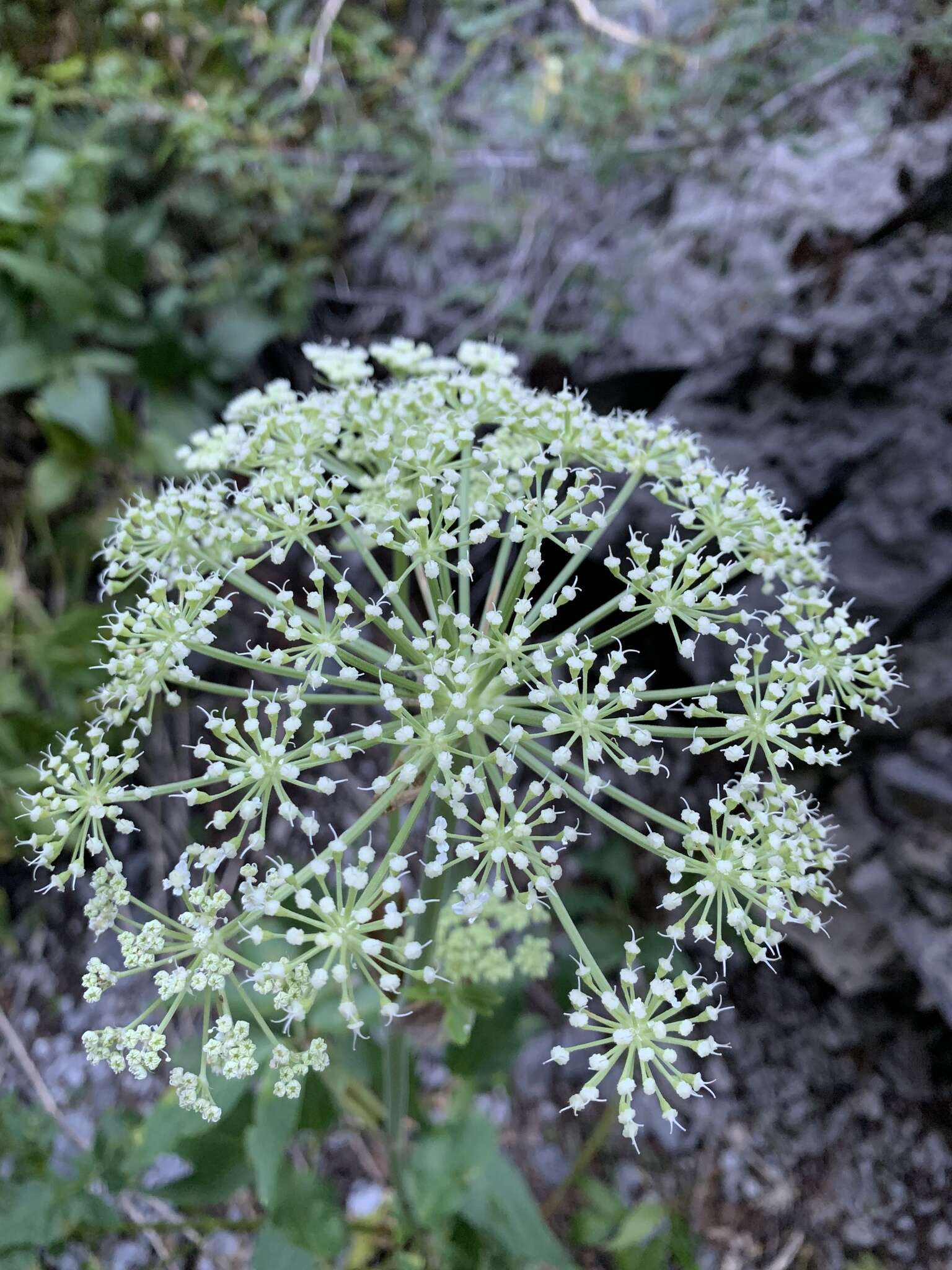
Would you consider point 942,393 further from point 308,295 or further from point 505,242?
point 308,295

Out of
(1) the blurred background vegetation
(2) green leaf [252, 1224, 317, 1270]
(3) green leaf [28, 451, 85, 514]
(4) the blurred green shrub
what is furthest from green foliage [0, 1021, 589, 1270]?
(4) the blurred green shrub

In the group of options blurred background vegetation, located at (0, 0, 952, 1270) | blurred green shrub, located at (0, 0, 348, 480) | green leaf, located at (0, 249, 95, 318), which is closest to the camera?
blurred background vegetation, located at (0, 0, 952, 1270)

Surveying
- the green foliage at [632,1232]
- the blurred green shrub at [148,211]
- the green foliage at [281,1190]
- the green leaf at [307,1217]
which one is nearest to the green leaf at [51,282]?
the blurred green shrub at [148,211]

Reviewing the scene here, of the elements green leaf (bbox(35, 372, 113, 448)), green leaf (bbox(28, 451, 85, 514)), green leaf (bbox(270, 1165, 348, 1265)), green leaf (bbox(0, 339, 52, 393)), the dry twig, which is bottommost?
green leaf (bbox(270, 1165, 348, 1265))

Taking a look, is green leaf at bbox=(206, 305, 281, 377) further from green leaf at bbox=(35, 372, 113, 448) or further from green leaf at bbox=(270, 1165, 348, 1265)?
green leaf at bbox=(270, 1165, 348, 1265)

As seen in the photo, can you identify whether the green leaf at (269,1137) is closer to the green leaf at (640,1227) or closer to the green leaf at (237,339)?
the green leaf at (640,1227)

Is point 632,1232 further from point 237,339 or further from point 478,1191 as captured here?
point 237,339

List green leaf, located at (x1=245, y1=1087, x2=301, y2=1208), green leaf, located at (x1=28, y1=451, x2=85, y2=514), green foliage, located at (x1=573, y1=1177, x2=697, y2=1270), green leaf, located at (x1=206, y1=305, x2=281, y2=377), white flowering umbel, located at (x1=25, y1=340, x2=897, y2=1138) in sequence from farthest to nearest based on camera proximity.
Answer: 1. green leaf, located at (x1=206, y1=305, x2=281, y2=377)
2. green leaf, located at (x1=28, y1=451, x2=85, y2=514)
3. green foliage, located at (x1=573, y1=1177, x2=697, y2=1270)
4. green leaf, located at (x1=245, y1=1087, x2=301, y2=1208)
5. white flowering umbel, located at (x1=25, y1=340, x2=897, y2=1138)
